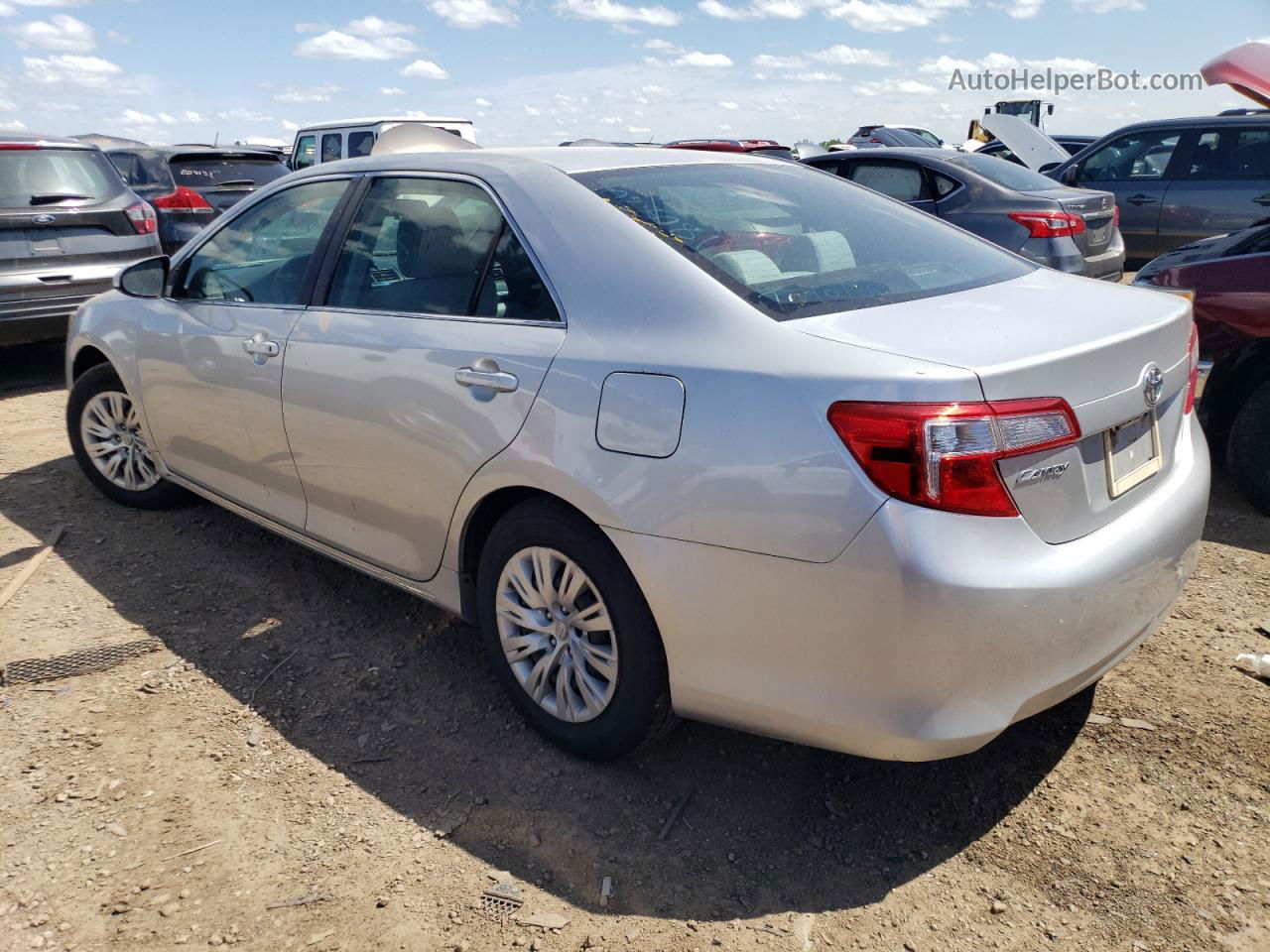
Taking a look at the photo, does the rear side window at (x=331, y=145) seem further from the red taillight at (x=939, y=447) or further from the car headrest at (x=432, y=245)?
the red taillight at (x=939, y=447)

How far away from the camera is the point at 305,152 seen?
16062 mm

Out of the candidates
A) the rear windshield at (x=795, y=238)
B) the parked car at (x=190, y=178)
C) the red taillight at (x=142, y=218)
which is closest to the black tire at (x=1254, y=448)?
the rear windshield at (x=795, y=238)

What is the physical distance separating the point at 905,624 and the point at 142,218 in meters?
7.52

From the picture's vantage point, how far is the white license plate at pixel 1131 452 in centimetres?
236

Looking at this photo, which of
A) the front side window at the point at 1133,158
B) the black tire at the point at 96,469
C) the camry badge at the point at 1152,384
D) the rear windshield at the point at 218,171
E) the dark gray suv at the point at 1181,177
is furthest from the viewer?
the rear windshield at the point at 218,171

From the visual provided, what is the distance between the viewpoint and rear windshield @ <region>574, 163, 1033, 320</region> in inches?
101

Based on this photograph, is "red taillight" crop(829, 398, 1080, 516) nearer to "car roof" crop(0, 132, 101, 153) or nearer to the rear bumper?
the rear bumper

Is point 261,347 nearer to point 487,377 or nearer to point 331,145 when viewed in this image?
point 487,377

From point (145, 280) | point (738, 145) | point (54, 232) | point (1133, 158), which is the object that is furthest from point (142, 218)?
point (738, 145)

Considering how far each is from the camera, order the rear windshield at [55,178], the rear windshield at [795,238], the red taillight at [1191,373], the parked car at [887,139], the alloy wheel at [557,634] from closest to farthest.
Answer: the rear windshield at [795,238] < the alloy wheel at [557,634] < the red taillight at [1191,373] < the rear windshield at [55,178] < the parked car at [887,139]

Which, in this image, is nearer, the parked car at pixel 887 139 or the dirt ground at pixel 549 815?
the dirt ground at pixel 549 815

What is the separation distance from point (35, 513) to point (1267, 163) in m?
10.3

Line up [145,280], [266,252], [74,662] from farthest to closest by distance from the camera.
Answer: [145,280]
[266,252]
[74,662]

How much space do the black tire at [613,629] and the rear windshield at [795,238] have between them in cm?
73
